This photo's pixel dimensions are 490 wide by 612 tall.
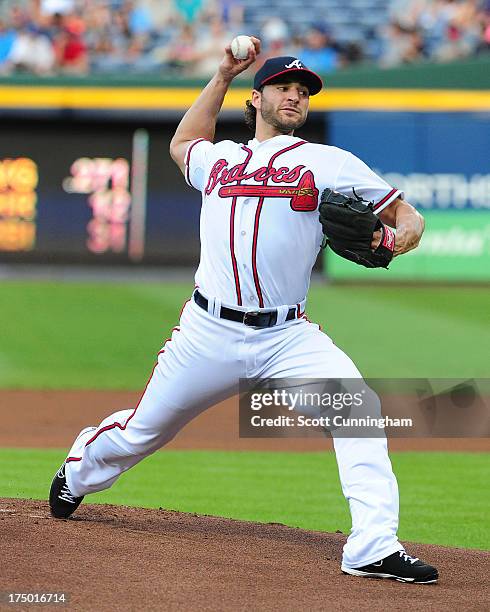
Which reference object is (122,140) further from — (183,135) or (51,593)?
(51,593)

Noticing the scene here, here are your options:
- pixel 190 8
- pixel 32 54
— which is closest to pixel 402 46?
pixel 190 8

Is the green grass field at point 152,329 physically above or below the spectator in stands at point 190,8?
below

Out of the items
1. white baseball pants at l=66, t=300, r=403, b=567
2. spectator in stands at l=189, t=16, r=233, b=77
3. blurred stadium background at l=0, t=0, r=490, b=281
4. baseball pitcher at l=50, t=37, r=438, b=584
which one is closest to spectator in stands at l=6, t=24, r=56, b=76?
blurred stadium background at l=0, t=0, r=490, b=281

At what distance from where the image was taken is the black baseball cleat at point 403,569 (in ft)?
13.4

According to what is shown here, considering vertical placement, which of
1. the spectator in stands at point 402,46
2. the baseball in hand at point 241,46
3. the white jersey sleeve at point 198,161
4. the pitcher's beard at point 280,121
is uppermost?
the spectator in stands at point 402,46

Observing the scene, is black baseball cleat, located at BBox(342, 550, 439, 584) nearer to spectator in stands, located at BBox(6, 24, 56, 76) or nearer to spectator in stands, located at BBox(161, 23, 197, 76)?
spectator in stands, located at BBox(161, 23, 197, 76)

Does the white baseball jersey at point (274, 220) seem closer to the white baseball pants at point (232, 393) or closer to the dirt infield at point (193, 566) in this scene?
the white baseball pants at point (232, 393)

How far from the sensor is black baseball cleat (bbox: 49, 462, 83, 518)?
4898mm

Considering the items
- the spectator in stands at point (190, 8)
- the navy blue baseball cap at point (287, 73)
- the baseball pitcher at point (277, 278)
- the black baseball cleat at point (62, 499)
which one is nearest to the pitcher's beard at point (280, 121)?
the baseball pitcher at point (277, 278)

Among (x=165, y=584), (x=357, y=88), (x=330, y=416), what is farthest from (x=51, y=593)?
(x=357, y=88)

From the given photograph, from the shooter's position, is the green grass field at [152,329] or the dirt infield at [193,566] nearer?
the dirt infield at [193,566]

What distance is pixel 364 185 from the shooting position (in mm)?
4441

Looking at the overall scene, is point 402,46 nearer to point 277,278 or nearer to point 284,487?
point 284,487

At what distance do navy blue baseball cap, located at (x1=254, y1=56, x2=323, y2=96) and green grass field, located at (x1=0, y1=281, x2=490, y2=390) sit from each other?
250 inches
